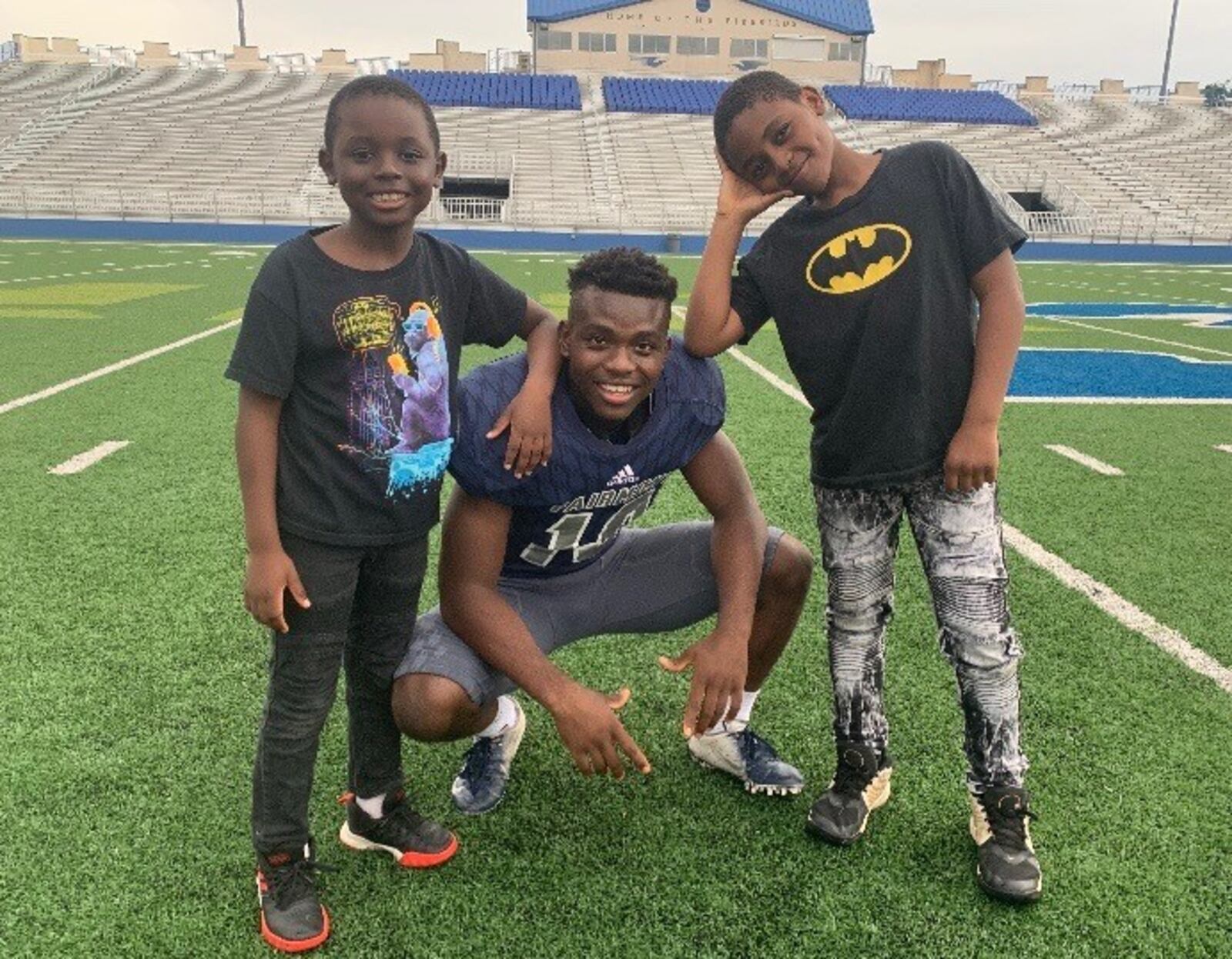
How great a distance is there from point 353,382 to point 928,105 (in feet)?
140

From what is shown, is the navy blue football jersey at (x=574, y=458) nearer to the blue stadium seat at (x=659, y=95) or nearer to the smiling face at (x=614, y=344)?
the smiling face at (x=614, y=344)

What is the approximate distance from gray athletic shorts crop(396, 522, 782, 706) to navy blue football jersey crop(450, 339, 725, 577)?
104 mm

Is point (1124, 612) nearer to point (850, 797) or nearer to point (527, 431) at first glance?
point (850, 797)

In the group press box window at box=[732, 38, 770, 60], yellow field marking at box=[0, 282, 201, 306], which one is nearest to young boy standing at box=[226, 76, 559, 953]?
yellow field marking at box=[0, 282, 201, 306]

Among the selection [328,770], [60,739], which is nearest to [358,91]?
[328,770]

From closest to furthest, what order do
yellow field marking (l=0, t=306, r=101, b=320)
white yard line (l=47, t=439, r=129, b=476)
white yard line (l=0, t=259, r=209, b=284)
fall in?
white yard line (l=47, t=439, r=129, b=476) < yellow field marking (l=0, t=306, r=101, b=320) < white yard line (l=0, t=259, r=209, b=284)

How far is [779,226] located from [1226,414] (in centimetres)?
589

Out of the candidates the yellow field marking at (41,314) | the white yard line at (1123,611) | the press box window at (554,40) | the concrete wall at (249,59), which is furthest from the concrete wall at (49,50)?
the white yard line at (1123,611)

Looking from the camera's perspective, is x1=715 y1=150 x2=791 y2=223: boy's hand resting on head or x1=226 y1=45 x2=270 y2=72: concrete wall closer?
x1=715 y1=150 x2=791 y2=223: boy's hand resting on head

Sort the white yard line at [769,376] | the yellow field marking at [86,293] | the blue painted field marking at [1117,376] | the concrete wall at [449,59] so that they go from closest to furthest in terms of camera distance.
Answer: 1. the white yard line at [769,376]
2. the blue painted field marking at [1117,376]
3. the yellow field marking at [86,293]
4. the concrete wall at [449,59]

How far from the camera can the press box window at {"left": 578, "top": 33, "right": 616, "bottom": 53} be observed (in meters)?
45.8

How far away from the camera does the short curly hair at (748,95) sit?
2.05 meters

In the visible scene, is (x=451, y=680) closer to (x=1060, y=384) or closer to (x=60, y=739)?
(x=60, y=739)

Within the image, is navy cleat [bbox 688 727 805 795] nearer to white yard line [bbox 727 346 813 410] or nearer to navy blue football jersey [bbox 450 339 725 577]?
navy blue football jersey [bbox 450 339 725 577]
